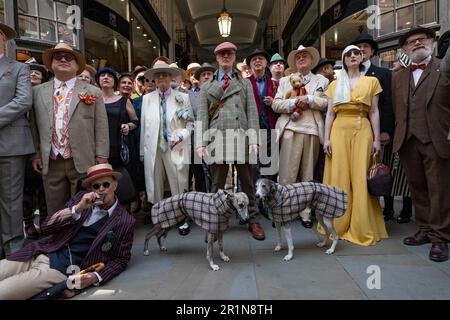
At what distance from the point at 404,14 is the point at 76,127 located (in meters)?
5.56

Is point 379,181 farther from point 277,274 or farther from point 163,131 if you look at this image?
point 163,131

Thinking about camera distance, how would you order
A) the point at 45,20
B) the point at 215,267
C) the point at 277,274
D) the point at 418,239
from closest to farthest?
the point at 277,274
the point at 215,267
the point at 418,239
the point at 45,20

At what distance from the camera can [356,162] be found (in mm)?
4352

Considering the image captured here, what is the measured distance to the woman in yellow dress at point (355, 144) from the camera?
4.25 m

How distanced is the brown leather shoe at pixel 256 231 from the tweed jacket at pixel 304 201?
67cm

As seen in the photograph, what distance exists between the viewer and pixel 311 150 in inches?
187

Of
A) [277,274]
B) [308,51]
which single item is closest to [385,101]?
[308,51]

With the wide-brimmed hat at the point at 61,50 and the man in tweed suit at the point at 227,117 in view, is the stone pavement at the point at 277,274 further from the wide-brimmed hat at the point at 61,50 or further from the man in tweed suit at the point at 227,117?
the wide-brimmed hat at the point at 61,50

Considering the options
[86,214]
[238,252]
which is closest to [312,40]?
[238,252]

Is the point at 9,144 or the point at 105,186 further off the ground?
the point at 9,144

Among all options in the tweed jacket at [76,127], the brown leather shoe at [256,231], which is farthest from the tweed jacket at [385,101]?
the tweed jacket at [76,127]

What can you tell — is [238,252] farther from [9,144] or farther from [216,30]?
[216,30]
